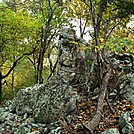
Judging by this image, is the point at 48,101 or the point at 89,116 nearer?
the point at 89,116

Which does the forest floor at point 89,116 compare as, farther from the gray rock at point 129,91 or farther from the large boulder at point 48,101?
the large boulder at point 48,101

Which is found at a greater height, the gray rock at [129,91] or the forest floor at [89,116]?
the gray rock at [129,91]

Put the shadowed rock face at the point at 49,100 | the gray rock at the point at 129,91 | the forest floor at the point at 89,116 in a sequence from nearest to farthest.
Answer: the forest floor at the point at 89,116 < the gray rock at the point at 129,91 < the shadowed rock face at the point at 49,100

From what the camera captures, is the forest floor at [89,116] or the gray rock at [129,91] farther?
the gray rock at [129,91]

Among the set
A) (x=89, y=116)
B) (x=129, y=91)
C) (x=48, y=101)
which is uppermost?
(x=129, y=91)

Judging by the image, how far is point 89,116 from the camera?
287 inches

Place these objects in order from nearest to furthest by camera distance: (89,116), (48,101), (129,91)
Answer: (89,116) → (129,91) → (48,101)

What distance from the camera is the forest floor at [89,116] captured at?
6.32 m

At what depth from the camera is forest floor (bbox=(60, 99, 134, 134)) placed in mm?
6320

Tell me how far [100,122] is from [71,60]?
503 cm

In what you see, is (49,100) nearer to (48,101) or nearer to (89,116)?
(48,101)

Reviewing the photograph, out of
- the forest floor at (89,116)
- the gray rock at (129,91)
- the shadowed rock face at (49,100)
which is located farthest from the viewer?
the shadowed rock face at (49,100)

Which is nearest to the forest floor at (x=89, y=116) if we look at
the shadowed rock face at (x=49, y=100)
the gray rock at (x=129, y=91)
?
the gray rock at (x=129, y=91)

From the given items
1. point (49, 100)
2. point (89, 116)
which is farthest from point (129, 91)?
point (49, 100)
